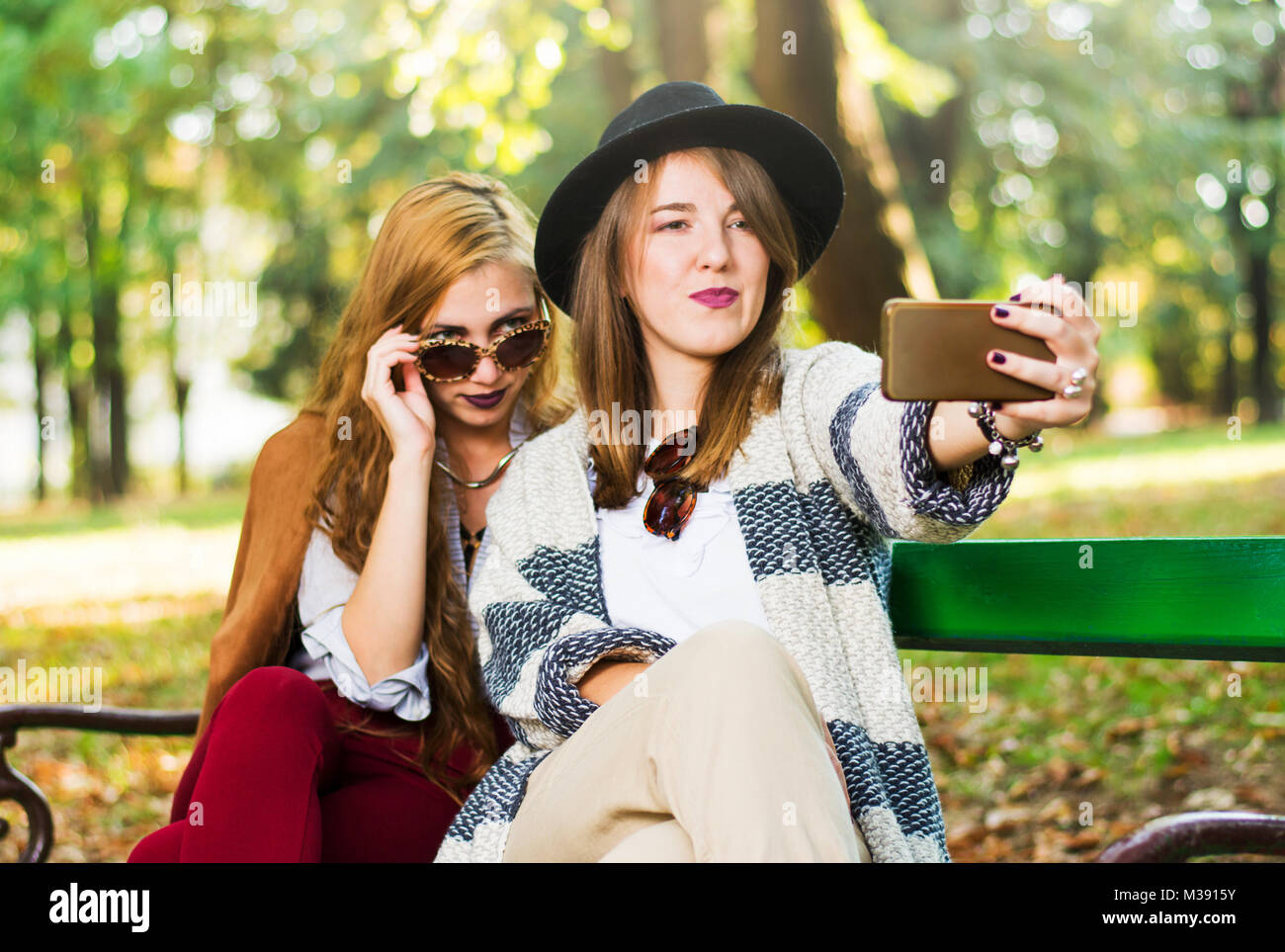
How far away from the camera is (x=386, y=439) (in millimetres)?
3299

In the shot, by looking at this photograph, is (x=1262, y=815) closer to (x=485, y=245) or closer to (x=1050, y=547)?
(x=1050, y=547)

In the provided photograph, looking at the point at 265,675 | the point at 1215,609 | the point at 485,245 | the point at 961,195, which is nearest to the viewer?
the point at 1215,609

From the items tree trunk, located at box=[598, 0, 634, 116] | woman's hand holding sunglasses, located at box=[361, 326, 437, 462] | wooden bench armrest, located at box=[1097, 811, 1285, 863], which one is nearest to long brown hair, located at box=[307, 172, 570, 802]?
woman's hand holding sunglasses, located at box=[361, 326, 437, 462]

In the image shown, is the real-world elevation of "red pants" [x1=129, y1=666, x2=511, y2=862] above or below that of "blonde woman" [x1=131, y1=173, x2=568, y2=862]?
below

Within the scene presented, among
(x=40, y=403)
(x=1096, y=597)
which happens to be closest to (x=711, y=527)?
(x=1096, y=597)

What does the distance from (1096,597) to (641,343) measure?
1.26m

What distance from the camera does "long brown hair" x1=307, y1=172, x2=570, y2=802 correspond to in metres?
3.07

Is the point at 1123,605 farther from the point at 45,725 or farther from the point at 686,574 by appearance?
the point at 45,725

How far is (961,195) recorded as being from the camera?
18.6 meters

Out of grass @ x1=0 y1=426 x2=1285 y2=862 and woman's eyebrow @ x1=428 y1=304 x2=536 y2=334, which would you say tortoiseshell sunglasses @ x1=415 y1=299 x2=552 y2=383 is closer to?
woman's eyebrow @ x1=428 y1=304 x2=536 y2=334

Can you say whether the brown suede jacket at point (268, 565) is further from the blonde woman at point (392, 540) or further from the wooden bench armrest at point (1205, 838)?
the wooden bench armrest at point (1205, 838)

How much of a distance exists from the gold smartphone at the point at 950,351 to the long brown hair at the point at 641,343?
964 mm
